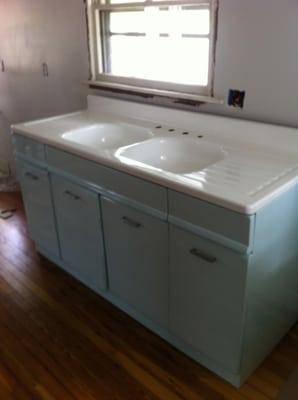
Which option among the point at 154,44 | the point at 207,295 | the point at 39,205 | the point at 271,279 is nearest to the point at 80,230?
the point at 39,205

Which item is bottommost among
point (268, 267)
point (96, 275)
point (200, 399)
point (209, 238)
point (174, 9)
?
point (200, 399)

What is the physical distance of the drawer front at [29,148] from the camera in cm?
220

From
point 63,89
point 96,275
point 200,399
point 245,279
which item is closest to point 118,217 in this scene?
point 96,275

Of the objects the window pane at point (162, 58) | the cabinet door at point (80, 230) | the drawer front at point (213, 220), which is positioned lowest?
the cabinet door at point (80, 230)

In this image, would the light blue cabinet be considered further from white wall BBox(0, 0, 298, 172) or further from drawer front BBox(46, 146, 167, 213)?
white wall BBox(0, 0, 298, 172)

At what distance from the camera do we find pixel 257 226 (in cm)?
137

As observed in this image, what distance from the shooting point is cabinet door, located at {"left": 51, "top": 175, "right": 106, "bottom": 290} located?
2.02m

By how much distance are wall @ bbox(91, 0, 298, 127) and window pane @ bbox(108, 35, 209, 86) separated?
0.17 meters

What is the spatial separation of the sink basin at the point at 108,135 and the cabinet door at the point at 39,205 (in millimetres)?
289

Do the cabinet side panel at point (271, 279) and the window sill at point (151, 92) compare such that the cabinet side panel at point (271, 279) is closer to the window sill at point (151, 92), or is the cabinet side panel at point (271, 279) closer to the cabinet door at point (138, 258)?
the cabinet door at point (138, 258)

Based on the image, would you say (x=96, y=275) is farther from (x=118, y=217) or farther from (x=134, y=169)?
(x=134, y=169)

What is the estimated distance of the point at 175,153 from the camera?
2051 millimetres

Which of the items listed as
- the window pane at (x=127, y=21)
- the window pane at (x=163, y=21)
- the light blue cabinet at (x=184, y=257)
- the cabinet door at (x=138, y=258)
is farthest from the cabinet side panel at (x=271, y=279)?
the window pane at (x=127, y=21)

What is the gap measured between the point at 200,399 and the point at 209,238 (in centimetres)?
73
